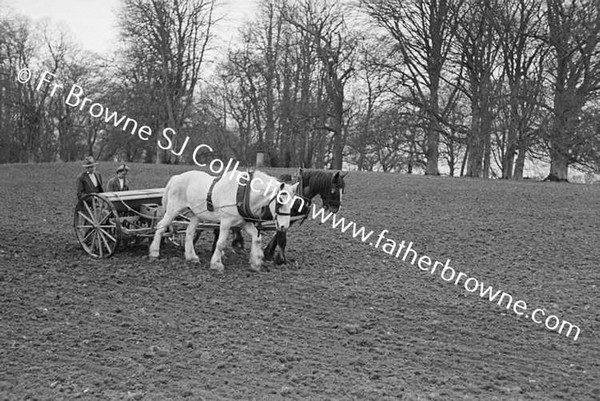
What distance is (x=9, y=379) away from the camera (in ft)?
18.6

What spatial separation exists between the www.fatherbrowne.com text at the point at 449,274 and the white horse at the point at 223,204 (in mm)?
3027

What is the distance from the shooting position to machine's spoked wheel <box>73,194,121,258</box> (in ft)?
34.7

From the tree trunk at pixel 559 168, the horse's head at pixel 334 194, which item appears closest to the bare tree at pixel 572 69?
the tree trunk at pixel 559 168

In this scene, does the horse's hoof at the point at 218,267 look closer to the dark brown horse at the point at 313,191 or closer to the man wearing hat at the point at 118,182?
the dark brown horse at the point at 313,191

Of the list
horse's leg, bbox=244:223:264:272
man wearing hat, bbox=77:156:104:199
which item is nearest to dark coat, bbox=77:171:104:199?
man wearing hat, bbox=77:156:104:199

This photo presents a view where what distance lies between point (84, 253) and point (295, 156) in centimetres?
2813

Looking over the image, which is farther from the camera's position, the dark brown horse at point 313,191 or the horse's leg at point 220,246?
the dark brown horse at point 313,191

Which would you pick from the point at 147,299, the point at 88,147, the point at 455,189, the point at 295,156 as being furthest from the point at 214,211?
the point at 88,147

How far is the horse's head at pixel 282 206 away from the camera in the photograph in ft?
31.8

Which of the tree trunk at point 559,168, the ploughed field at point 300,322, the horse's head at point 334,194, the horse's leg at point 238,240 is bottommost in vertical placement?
the ploughed field at point 300,322

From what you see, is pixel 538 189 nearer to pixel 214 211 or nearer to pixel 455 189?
pixel 455 189

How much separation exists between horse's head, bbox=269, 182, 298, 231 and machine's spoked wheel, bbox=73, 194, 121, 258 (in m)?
2.66

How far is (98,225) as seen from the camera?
420 inches

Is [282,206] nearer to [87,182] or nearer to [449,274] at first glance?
[449,274]
